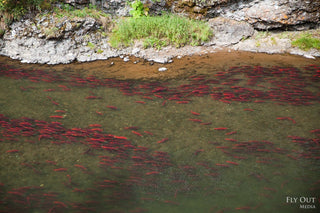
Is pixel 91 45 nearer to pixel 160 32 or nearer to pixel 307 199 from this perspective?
pixel 160 32

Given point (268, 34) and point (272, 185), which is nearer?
point (272, 185)

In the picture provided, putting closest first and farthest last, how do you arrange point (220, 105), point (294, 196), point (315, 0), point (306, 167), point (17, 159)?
1. point (294, 196)
2. point (306, 167)
3. point (17, 159)
4. point (220, 105)
5. point (315, 0)

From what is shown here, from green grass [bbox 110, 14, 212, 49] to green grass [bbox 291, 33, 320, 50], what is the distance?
2.87 m

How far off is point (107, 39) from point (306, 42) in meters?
6.71

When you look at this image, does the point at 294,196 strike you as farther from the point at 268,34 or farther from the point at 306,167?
the point at 268,34

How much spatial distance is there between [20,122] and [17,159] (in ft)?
3.78

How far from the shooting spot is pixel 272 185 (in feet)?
12.1

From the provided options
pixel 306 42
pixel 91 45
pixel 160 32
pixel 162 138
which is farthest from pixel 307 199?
pixel 91 45

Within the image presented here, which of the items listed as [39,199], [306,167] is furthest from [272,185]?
[39,199]

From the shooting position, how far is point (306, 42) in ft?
27.7

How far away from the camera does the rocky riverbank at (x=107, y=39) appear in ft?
27.9

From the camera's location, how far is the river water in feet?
11.7

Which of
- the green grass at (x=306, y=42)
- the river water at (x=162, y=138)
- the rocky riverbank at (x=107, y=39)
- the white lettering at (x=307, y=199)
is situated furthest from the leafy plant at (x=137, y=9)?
the white lettering at (x=307, y=199)

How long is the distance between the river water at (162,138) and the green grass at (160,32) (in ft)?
4.67
